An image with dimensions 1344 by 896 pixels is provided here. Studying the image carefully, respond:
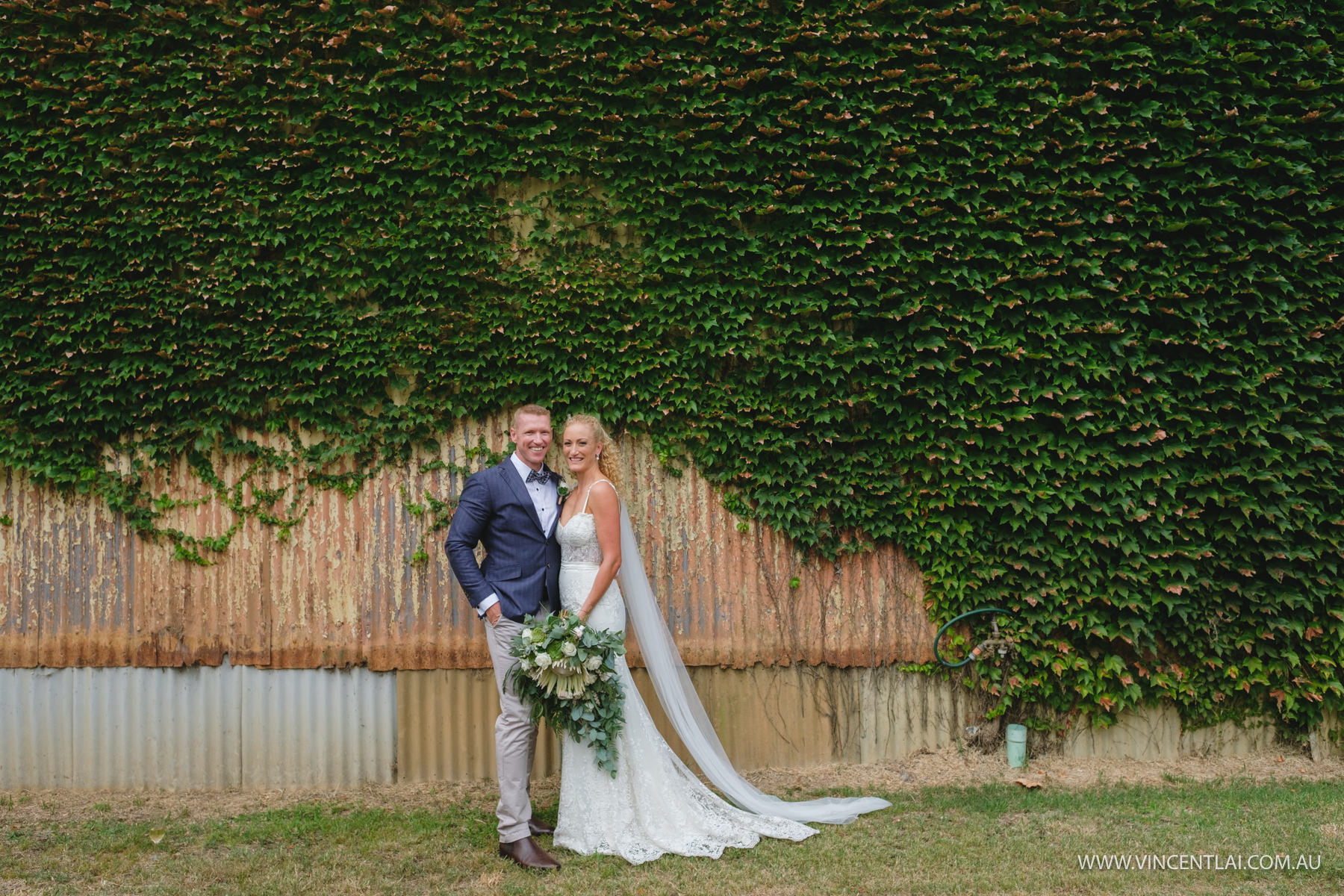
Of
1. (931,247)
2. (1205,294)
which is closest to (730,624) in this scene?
(931,247)

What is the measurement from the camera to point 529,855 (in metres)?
4.01

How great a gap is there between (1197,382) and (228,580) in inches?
268

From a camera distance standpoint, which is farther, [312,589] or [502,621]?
[312,589]

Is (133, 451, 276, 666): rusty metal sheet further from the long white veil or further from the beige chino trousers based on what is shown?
the long white veil

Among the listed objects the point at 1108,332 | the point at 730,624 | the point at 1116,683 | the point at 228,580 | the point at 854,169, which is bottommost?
the point at 1116,683

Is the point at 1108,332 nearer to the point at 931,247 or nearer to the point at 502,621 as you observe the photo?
the point at 931,247

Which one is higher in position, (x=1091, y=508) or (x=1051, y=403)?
(x=1051, y=403)

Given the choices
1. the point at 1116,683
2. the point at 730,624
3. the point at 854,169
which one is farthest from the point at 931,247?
the point at 1116,683

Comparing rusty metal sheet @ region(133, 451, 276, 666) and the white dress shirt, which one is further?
rusty metal sheet @ region(133, 451, 276, 666)

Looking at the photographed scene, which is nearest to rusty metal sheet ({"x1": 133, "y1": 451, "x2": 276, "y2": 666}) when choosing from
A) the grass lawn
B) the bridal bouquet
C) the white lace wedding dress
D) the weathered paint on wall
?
the weathered paint on wall

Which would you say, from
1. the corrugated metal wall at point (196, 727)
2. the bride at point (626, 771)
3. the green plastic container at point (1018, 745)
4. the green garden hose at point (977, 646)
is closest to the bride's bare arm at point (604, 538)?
the bride at point (626, 771)

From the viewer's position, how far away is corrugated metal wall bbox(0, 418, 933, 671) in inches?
211

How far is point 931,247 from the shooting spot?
5379 millimetres
